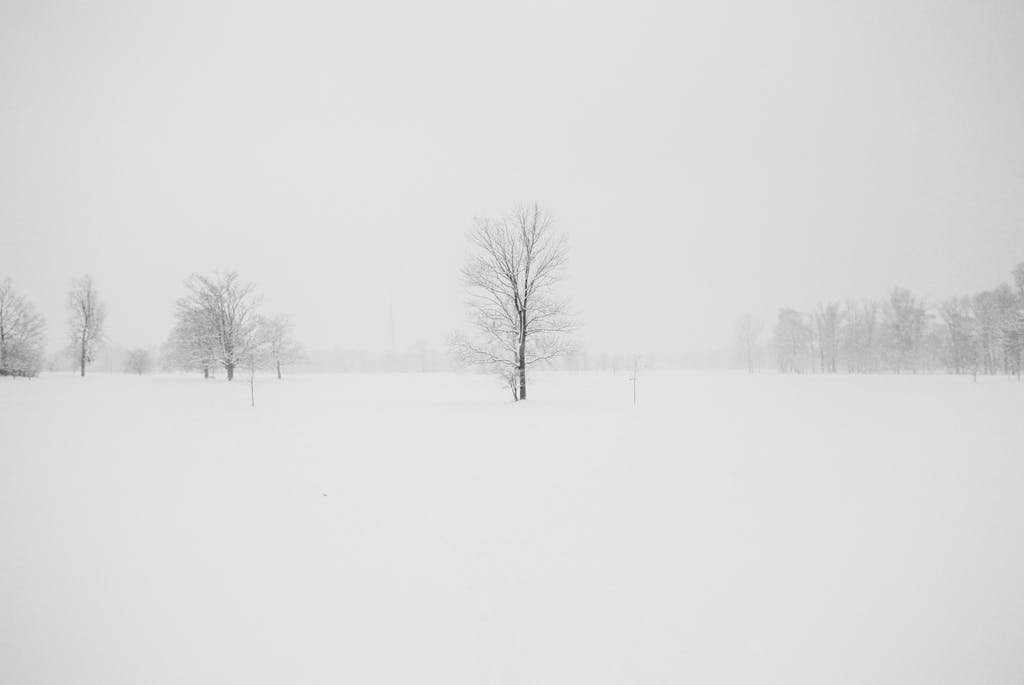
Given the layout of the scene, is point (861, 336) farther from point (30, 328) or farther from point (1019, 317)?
point (30, 328)

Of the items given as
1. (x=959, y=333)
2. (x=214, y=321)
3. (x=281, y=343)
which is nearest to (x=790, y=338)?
(x=959, y=333)

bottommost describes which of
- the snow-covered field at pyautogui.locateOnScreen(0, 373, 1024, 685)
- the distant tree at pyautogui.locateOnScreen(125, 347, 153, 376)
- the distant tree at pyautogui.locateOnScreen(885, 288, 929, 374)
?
the snow-covered field at pyautogui.locateOnScreen(0, 373, 1024, 685)

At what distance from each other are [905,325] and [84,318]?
3858 inches

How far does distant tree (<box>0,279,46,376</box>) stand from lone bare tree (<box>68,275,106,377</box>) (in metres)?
6.38

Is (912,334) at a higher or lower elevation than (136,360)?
higher

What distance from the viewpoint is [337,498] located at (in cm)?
804

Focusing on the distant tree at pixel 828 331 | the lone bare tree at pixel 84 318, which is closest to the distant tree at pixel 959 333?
the distant tree at pixel 828 331

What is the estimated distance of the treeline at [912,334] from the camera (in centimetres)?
4347

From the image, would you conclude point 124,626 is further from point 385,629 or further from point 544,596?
point 544,596

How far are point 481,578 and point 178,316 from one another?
47953 millimetres

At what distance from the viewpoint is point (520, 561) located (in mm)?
5648

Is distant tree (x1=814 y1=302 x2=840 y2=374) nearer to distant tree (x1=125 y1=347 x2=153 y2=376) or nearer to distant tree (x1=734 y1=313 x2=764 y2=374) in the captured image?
distant tree (x1=734 y1=313 x2=764 y2=374)

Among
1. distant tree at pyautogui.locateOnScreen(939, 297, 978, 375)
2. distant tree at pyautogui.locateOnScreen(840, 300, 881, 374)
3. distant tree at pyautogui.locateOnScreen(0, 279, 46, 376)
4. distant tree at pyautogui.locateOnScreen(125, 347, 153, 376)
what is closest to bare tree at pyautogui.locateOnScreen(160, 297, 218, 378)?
distant tree at pyautogui.locateOnScreen(0, 279, 46, 376)

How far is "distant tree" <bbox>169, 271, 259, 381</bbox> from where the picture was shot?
3928 centimetres
